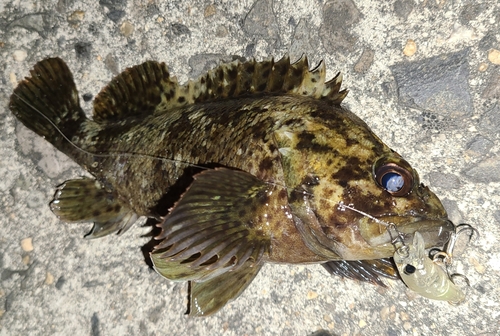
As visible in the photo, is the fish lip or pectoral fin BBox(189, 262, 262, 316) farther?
pectoral fin BBox(189, 262, 262, 316)

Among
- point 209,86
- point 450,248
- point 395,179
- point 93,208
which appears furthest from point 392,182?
point 93,208

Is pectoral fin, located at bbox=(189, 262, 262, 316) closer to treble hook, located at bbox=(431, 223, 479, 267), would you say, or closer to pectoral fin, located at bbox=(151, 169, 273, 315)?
pectoral fin, located at bbox=(151, 169, 273, 315)

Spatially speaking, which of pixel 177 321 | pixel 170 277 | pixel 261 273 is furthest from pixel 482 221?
pixel 177 321

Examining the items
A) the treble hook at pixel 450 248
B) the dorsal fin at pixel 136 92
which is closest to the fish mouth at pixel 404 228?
the treble hook at pixel 450 248

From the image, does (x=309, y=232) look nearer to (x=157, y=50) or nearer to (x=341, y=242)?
(x=341, y=242)

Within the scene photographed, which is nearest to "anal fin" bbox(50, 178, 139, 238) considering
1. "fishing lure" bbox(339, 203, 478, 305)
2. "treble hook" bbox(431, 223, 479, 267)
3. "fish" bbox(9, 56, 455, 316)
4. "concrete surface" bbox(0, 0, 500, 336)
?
"fish" bbox(9, 56, 455, 316)

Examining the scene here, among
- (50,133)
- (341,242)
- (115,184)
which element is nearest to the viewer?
(341,242)
